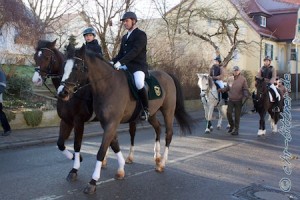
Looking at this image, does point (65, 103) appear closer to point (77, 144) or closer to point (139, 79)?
point (77, 144)

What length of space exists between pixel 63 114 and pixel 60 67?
97cm

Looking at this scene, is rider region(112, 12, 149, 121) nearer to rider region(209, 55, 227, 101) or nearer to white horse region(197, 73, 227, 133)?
white horse region(197, 73, 227, 133)

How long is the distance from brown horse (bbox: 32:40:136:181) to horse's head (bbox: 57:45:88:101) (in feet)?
2.06

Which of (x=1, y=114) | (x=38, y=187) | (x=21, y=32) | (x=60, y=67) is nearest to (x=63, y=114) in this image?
(x=60, y=67)

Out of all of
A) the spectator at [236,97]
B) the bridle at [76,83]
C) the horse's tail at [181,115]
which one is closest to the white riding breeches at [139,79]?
the bridle at [76,83]

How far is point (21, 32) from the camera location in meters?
17.2

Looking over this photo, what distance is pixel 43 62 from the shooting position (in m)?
7.39

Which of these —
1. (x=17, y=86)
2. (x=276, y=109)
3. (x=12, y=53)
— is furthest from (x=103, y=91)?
(x=12, y=53)

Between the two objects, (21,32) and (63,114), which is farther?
(21,32)

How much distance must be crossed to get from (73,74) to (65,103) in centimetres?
136

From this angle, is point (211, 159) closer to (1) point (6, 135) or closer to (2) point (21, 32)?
(1) point (6, 135)

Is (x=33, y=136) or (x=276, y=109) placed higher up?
(x=276, y=109)

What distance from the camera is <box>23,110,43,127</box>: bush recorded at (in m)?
13.7

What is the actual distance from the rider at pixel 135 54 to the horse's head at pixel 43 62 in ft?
4.36
